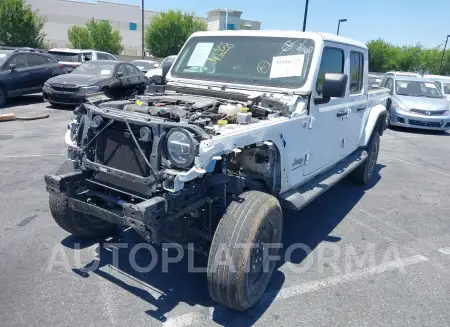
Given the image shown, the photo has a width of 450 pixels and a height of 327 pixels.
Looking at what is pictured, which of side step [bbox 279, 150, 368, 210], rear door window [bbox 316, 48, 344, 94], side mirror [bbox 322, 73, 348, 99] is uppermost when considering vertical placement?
rear door window [bbox 316, 48, 344, 94]

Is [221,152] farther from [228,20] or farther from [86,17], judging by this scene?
[228,20]

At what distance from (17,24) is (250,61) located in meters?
31.2

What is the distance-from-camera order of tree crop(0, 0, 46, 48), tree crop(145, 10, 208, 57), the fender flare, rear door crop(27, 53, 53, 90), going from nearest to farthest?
1. the fender flare
2. rear door crop(27, 53, 53, 90)
3. tree crop(0, 0, 46, 48)
4. tree crop(145, 10, 208, 57)

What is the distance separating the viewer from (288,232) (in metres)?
4.50

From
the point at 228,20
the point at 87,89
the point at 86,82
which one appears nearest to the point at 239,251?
the point at 87,89

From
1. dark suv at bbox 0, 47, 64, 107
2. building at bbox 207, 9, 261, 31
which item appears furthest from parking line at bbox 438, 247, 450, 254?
building at bbox 207, 9, 261, 31

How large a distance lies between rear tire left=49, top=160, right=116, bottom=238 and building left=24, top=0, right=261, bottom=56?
48.3 meters

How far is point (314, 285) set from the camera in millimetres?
3488

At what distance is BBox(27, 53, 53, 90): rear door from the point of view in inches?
506

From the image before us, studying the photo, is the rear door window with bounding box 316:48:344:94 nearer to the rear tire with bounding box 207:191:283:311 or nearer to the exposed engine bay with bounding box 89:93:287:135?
the exposed engine bay with bounding box 89:93:287:135

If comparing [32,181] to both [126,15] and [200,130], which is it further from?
[126,15]

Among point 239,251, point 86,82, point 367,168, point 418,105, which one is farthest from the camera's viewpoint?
point 418,105

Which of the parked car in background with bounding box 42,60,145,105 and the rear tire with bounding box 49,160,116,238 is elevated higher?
the parked car in background with bounding box 42,60,145,105

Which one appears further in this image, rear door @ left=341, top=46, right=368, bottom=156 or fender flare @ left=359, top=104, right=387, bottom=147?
fender flare @ left=359, top=104, right=387, bottom=147
